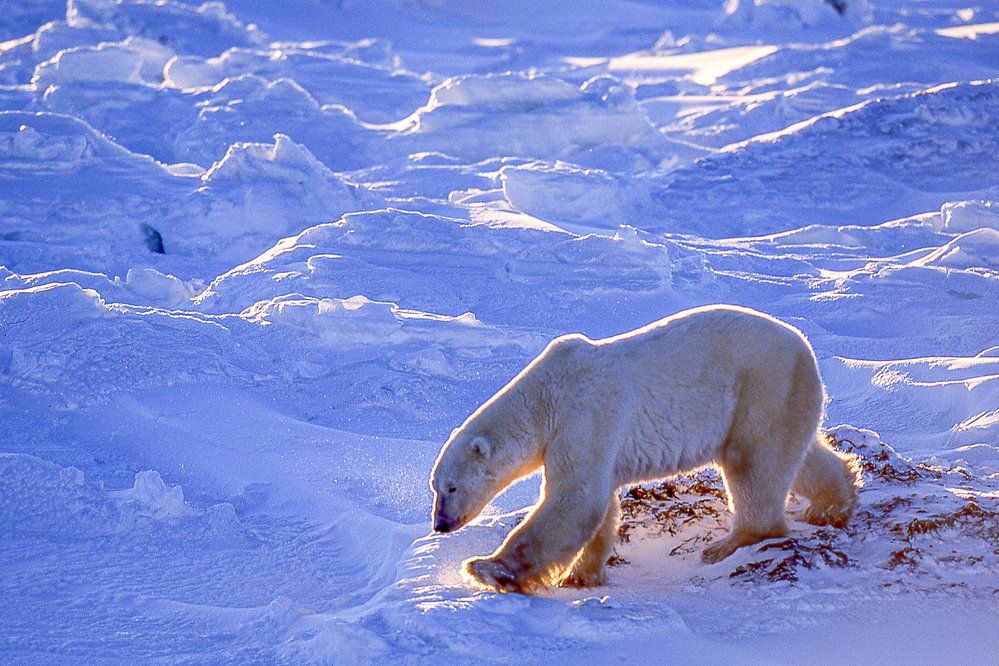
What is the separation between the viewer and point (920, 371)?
734 centimetres

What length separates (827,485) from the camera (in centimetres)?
474

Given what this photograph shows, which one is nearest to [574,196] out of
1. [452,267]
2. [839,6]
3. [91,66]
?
[452,267]

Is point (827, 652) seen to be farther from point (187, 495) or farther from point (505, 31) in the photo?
point (505, 31)

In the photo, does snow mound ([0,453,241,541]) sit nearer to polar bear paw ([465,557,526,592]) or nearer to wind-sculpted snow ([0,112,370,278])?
polar bear paw ([465,557,526,592])

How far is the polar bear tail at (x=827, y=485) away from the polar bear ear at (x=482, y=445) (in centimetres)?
135

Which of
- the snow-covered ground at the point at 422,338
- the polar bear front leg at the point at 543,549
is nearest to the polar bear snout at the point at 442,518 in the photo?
the snow-covered ground at the point at 422,338

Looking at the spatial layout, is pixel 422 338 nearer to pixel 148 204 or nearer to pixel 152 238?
pixel 152 238

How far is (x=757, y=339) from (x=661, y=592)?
1086 millimetres

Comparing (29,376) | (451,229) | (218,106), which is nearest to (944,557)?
(29,376)

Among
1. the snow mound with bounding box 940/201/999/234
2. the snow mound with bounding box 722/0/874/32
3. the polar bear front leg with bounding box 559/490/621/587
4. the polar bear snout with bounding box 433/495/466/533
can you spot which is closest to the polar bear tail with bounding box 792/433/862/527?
the polar bear front leg with bounding box 559/490/621/587

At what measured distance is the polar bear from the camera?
4.38m

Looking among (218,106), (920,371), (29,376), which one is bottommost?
(920,371)

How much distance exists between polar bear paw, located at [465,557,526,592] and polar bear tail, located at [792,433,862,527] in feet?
4.63

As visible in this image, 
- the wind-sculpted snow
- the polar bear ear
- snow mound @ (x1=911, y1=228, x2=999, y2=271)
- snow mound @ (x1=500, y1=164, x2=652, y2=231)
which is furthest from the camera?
snow mound @ (x1=500, y1=164, x2=652, y2=231)
